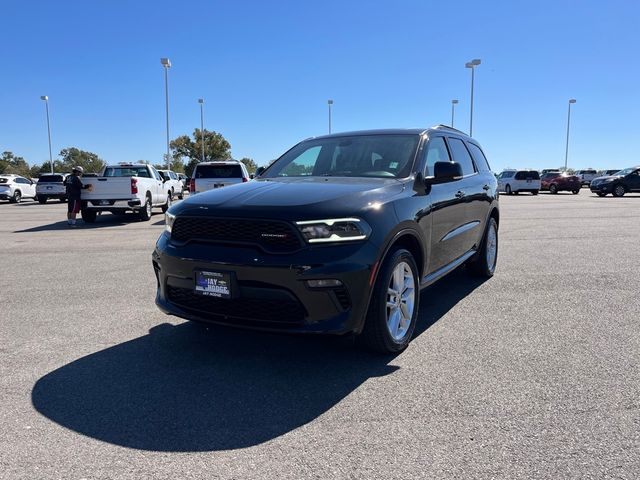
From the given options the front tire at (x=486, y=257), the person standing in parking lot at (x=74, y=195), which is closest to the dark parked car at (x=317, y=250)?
the front tire at (x=486, y=257)

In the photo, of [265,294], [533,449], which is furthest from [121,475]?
[533,449]

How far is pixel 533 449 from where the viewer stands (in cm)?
258

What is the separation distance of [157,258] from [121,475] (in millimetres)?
1873

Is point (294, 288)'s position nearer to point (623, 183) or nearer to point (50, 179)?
point (50, 179)

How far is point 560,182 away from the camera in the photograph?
113 feet

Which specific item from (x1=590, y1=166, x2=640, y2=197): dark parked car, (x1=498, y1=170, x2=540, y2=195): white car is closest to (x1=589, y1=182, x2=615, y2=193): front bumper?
(x1=590, y1=166, x2=640, y2=197): dark parked car

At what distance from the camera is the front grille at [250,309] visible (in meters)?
3.33

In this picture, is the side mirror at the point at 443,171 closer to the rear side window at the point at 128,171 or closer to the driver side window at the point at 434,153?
the driver side window at the point at 434,153

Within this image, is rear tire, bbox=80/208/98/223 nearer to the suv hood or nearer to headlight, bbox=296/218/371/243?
the suv hood

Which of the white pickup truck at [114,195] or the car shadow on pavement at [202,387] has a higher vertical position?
the white pickup truck at [114,195]

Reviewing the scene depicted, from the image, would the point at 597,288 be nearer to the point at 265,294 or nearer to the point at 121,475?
the point at 265,294

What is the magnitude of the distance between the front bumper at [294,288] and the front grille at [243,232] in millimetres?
69

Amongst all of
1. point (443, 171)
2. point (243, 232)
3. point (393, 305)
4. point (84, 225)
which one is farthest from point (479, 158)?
point (84, 225)

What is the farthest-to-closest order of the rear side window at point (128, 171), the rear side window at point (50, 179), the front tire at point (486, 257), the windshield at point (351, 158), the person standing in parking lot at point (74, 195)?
the rear side window at point (50, 179) < the rear side window at point (128, 171) < the person standing in parking lot at point (74, 195) < the front tire at point (486, 257) < the windshield at point (351, 158)
